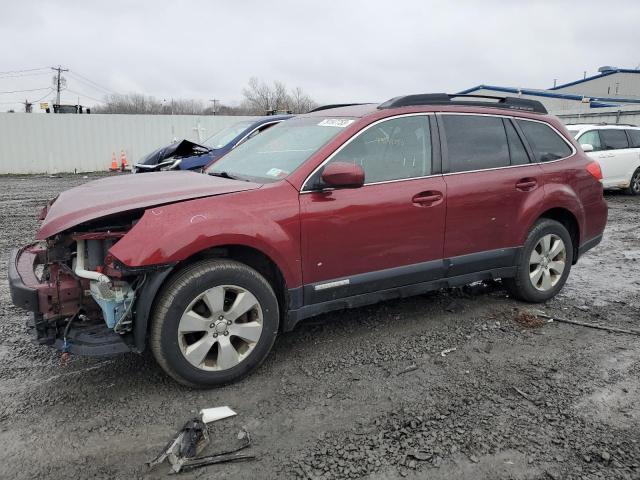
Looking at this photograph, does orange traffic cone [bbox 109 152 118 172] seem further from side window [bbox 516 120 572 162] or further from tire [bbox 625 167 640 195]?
side window [bbox 516 120 572 162]

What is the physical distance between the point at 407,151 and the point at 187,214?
1807mm

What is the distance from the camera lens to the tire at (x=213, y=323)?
119 inches

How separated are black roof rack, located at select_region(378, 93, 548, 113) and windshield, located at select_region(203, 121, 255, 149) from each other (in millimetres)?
5910

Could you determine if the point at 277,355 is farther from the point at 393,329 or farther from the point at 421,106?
the point at 421,106

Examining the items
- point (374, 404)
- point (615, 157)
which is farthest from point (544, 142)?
point (615, 157)

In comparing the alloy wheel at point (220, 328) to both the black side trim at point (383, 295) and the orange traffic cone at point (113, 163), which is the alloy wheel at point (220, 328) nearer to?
the black side trim at point (383, 295)

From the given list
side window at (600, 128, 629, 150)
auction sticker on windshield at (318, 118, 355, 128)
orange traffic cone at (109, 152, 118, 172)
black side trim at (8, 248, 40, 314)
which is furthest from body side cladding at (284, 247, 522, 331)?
orange traffic cone at (109, 152, 118, 172)

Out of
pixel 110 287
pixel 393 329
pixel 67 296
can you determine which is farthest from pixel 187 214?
pixel 393 329

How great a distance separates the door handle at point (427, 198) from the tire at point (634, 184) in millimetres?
11101

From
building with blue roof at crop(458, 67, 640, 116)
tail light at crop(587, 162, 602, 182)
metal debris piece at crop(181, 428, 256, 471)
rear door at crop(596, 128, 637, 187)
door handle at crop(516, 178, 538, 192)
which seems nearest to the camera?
metal debris piece at crop(181, 428, 256, 471)

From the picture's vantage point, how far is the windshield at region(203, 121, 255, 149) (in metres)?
9.77

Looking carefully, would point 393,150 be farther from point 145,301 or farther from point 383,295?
point 145,301

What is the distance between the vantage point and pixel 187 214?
309cm

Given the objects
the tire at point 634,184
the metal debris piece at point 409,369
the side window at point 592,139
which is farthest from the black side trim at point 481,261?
the tire at point 634,184
